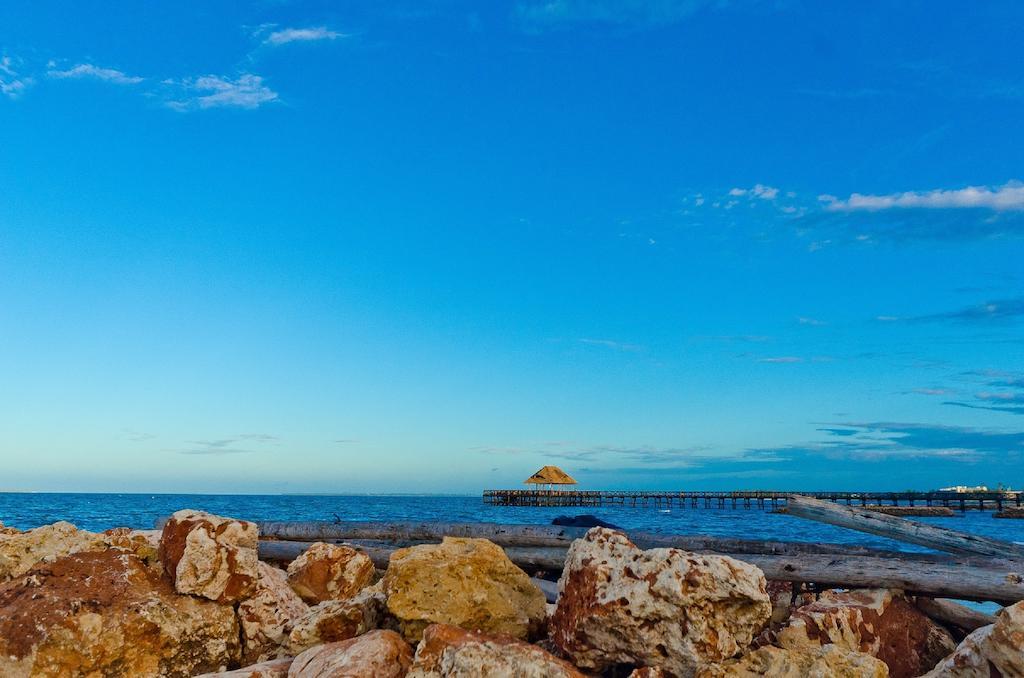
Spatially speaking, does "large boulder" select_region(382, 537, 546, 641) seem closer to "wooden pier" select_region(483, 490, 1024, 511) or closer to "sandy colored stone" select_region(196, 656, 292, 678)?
"sandy colored stone" select_region(196, 656, 292, 678)

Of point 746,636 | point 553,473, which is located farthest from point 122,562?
point 553,473

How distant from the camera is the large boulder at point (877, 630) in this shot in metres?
6.46

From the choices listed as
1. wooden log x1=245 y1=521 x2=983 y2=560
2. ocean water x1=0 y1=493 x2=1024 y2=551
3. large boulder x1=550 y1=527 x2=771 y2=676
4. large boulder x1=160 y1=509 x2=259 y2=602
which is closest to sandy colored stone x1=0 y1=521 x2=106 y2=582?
large boulder x1=160 y1=509 x2=259 y2=602

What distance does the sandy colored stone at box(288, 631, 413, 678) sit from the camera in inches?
219

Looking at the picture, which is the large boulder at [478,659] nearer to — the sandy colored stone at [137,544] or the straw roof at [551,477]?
the sandy colored stone at [137,544]

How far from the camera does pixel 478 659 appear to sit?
5285mm

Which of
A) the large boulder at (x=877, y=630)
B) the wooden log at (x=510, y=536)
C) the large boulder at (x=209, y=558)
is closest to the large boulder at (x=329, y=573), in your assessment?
the large boulder at (x=209, y=558)

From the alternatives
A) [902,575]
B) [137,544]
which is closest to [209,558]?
[137,544]

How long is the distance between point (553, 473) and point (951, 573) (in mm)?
67318

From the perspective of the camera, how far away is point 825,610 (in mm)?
6773

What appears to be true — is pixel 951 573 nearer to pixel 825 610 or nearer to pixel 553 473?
pixel 825 610

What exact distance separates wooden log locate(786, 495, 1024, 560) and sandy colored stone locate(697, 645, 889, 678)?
12.9 feet

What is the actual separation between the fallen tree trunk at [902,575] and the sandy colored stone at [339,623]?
422cm

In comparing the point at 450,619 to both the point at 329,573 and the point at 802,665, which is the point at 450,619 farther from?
the point at 329,573
